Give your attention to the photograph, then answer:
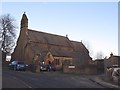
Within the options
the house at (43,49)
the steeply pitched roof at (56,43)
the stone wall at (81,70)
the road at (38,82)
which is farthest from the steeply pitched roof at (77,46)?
the road at (38,82)

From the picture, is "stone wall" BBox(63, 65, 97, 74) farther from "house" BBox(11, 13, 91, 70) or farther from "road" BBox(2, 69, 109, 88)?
"road" BBox(2, 69, 109, 88)

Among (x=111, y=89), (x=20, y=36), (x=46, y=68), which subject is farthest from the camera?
(x=20, y=36)

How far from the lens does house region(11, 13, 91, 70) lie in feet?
199

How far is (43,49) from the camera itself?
66250 mm

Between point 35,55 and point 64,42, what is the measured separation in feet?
63.9

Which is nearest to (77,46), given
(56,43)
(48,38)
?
(56,43)

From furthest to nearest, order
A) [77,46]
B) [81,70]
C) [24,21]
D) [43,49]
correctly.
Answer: [77,46]
[24,21]
[43,49]
[81,70]

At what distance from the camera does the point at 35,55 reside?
6056 cm

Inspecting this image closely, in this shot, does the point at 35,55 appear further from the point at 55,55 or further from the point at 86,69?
the point at 86,69

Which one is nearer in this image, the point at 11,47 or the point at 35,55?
the point at 35,55

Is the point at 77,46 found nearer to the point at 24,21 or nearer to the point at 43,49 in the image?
the point at 43,49

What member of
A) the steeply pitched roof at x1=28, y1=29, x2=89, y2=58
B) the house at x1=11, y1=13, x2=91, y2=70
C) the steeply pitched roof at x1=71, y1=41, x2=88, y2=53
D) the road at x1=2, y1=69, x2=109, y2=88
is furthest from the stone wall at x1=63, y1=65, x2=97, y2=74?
the steeply pitched roof at x1=71, y1=41, x2=88, y2=53

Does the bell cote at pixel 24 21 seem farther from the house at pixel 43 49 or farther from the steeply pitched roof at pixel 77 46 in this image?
the steeply pitched roof at pixel 77 46

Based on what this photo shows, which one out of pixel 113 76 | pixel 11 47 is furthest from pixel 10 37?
pixel 113 76
